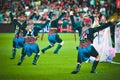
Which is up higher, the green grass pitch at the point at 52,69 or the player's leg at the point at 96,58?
the player's leg at the point at 96,58

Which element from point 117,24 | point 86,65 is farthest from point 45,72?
point 117,24

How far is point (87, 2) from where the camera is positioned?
17.8 meters

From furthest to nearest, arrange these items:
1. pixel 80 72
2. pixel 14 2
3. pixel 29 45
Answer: pixel 14 2 < pixel 29 45 < pixel 80 72

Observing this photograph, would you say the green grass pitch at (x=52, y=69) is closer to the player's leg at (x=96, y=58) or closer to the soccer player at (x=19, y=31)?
the player's leg at (x=96, y=58)

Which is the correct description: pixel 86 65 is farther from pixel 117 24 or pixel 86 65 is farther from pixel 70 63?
pixel 117 24

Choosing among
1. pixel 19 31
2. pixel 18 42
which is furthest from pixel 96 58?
pixel 18 42

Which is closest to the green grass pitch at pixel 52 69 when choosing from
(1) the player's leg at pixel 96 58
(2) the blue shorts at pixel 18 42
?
(1) the player's leg at pixel 96 58

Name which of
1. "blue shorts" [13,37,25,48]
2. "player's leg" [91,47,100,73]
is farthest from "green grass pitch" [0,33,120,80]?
"blue shorts" [13,37,25,48]

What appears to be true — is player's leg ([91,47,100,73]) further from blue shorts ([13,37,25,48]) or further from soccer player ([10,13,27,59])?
blue shorts ([13,37,25,48])

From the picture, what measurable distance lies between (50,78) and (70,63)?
219 centimetres

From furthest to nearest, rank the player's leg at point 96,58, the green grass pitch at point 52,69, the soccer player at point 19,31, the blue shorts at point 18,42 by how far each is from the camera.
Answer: the blue shorts at point 18,42 → the soccer player at point 19,31 → the player's leg at point 96,58 → the green grass pitch at point 52,69

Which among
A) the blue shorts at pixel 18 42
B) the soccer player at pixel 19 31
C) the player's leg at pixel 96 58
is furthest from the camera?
the blue shorts at pixel 18 42

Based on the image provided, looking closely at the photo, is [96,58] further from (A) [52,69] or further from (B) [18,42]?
Result: (B) [18,42]

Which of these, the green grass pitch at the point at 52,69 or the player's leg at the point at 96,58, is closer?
the green grass pitch at the point at 52,69
